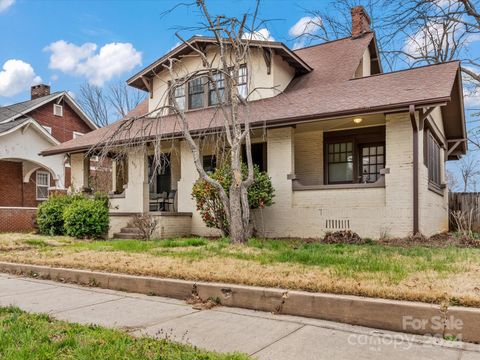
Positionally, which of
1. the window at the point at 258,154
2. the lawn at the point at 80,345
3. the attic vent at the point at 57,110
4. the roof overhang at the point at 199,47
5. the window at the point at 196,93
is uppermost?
the attic vent at the point at 57,110

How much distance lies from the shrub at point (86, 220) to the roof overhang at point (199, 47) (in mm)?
5714

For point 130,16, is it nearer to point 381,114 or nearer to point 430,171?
point 381,114

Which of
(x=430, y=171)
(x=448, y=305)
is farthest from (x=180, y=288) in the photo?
(x=430, y=171)

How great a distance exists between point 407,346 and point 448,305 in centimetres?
67

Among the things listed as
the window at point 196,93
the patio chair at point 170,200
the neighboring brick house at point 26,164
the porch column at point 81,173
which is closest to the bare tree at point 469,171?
the window at point 196,93

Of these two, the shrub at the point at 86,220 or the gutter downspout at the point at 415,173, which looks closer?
the gutter downspout at the point at 415,173

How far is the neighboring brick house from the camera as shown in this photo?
1822cm

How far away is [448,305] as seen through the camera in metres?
3.89

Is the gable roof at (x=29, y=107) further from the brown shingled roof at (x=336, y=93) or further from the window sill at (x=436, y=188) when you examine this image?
the window sill at (x=436, y=188)

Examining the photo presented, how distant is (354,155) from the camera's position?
1358 centimetres

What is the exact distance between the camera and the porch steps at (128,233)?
13242 millimetres

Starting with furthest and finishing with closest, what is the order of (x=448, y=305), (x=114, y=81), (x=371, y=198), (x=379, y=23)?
1. (x=114, y=81)
2. (x=379, y=23)
3. (x=371, y=198)
4. (x=448, y=305)

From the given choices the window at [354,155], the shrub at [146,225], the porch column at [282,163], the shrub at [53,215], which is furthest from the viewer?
the shrub at [53,215]

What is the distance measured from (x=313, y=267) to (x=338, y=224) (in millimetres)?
5627
